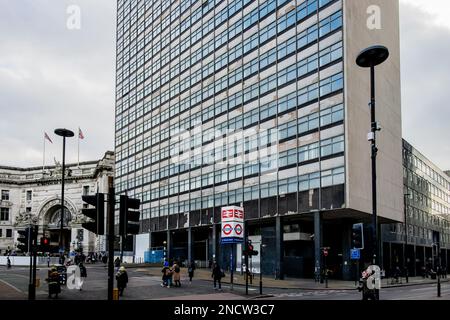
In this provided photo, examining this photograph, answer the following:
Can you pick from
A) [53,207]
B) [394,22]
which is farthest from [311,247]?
[53,207]

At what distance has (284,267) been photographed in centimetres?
6088

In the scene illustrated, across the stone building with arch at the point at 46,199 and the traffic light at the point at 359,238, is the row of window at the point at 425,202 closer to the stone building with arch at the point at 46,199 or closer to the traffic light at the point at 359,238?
the stone building with arch at the point at 46,199

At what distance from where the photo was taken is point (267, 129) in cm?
5881

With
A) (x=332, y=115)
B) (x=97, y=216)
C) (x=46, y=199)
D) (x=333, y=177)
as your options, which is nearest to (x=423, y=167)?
(x=332, y=115)

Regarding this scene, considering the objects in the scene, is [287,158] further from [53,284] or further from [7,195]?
[7,195]

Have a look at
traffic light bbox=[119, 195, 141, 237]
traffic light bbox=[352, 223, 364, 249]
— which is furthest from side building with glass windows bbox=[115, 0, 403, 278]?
traffic light bbox=[119, 195, 141, 237]

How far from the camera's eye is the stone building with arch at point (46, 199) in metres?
117

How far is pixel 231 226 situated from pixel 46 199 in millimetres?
97447

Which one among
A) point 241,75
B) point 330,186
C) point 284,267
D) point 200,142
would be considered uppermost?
point 241,75

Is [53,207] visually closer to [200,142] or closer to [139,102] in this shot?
[139,102]

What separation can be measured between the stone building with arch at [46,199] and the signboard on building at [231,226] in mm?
81107

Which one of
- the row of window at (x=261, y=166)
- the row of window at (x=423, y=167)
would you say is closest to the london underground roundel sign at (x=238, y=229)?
the row of window at (x=261, y=166)

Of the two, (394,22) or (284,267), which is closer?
(284,267)
